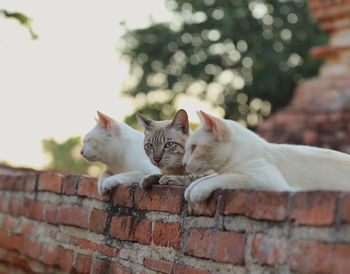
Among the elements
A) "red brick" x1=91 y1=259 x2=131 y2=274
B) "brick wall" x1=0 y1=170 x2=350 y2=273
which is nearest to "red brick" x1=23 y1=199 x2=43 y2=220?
"brick wall" x1=0 y1=170 x2=350 y2=273

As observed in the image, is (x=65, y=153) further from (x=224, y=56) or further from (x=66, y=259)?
(x=66, y=259)

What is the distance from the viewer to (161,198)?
259cm

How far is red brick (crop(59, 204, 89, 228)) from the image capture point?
336cm

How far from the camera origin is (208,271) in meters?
2.21

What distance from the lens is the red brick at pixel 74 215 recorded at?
336 cm

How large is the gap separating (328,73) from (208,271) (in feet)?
16.9

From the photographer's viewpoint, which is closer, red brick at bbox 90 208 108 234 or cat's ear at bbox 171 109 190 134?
cat's ear at bbox 171 109 190 134

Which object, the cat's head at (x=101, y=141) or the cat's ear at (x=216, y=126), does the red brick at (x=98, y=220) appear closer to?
the cat's head at (x=101, y=141)

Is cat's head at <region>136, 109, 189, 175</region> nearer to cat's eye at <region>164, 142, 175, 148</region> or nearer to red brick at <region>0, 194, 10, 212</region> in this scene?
cat's eye at <region>164, 142, 175, 148</region>

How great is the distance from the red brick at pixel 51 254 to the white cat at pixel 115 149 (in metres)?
0.71

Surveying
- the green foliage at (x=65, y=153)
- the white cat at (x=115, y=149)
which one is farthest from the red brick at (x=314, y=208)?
the green foliage at (x=65, y=153)

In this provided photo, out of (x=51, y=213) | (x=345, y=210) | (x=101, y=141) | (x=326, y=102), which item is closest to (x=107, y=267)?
→ (x=101, y=141)

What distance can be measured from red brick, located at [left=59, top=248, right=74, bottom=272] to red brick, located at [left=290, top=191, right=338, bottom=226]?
1977 millimetres

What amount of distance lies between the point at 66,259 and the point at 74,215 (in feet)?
0.92
